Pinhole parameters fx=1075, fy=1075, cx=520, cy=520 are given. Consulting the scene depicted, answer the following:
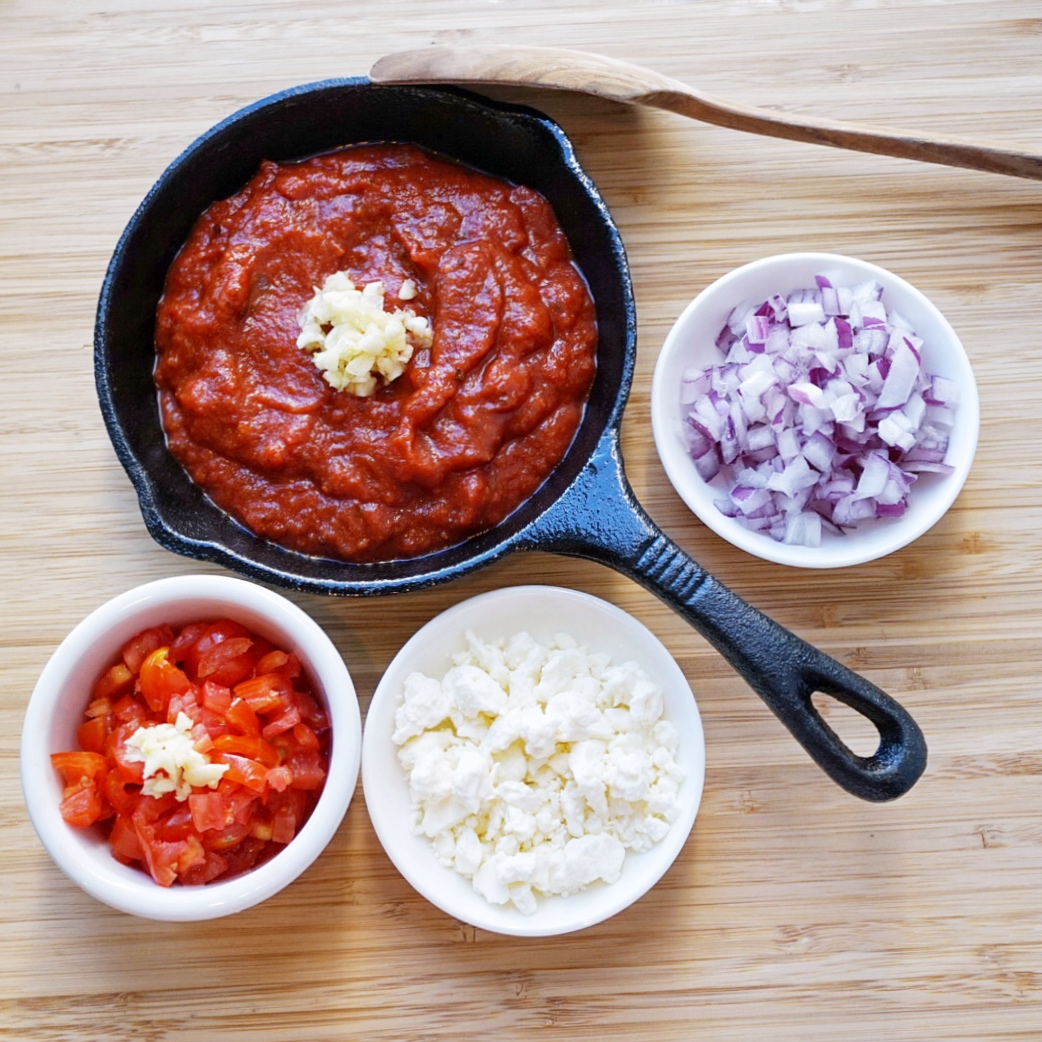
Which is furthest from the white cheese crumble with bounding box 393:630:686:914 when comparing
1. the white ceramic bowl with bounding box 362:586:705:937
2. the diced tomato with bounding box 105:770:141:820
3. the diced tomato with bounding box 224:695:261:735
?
the diced tomato with bounding box 105:770:141:820

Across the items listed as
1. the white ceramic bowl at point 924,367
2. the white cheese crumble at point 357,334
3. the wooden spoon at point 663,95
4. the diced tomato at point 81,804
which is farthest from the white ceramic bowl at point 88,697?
the wooden spoon at point 663,95

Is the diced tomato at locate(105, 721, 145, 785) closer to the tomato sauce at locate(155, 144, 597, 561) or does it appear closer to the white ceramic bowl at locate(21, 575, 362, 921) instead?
the white ceramic bowl at locate(21, 575, 362, 921)

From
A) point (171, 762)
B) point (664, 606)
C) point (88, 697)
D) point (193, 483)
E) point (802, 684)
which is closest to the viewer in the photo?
point (171, 762)

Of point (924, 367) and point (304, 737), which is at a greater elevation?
point (924, 367)

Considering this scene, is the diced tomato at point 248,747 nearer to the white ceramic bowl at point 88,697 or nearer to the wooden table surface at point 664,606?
the white ceramic bowl at point 88,697

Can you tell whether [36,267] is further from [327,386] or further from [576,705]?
[576,705]

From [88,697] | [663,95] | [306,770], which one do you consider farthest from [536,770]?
[663,95]

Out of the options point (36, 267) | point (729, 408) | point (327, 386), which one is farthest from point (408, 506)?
point (36, 267)

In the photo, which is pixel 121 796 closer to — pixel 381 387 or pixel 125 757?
pixel 125 757
